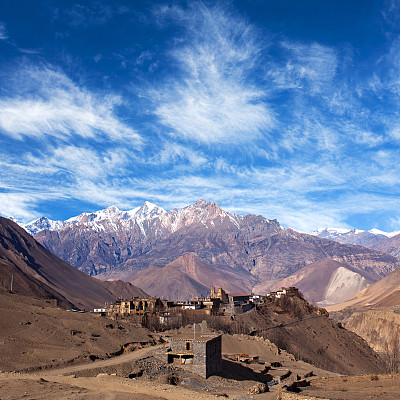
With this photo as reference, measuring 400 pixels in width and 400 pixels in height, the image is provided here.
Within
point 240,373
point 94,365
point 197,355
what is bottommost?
point 240,373

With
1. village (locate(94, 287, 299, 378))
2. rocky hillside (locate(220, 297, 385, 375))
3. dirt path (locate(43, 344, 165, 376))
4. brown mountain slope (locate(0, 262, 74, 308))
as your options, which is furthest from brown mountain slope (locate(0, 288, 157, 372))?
brown mountain slope (locate(0, 262, 74, 308))

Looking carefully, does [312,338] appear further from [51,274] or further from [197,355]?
[51,274]

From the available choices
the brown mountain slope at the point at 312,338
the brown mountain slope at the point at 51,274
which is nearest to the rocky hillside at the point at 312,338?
the brown mountain slope at the point at 312,338

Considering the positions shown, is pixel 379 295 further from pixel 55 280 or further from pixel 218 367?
pixel 218 367

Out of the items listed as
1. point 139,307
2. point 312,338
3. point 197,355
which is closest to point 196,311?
point 139,307

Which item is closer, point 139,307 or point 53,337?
point 53,337

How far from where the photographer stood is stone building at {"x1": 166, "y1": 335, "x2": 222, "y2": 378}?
1458 inches

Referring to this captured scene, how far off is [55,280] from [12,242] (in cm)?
2657

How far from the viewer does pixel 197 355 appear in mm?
37281

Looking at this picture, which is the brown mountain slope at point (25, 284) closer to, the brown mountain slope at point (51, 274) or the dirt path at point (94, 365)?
the brown mountain slope at point (51, 274)


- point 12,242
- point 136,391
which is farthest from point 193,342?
point 12,242

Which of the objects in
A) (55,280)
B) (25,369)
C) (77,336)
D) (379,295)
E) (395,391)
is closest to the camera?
(395,391)

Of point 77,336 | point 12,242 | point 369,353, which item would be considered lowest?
point 369,353

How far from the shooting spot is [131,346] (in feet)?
167
